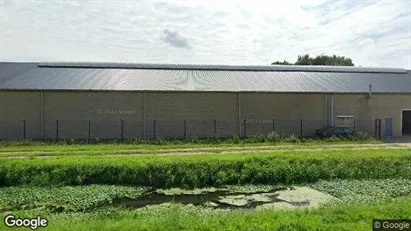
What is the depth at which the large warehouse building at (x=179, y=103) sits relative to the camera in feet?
92.2

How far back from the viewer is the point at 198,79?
3278cm

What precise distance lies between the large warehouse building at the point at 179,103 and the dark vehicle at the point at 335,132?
64.7 inches

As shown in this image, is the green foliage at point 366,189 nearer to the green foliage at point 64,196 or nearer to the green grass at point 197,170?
the green grass at point 197,170

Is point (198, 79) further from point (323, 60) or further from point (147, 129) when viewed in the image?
point (323, 60)

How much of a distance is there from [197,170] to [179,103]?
1555 centimetres

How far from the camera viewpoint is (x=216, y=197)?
12.3 metres

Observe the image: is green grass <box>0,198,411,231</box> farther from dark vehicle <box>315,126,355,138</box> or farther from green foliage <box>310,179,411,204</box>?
dark vehicle <box>315,126,355,138</box>

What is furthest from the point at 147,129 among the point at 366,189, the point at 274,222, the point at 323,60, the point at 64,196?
the point at 323,60

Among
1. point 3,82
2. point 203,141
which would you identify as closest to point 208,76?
point 203,141

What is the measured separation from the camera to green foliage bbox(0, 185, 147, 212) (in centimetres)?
1087

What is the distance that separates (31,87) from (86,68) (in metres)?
7.09

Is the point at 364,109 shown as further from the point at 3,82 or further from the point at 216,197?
the point at 3,82

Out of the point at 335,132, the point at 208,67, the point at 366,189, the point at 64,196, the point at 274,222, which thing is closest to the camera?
the point at 274,222

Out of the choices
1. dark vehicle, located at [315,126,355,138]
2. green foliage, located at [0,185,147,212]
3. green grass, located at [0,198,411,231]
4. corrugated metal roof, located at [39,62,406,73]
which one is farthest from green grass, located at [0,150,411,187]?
corrugated metal roof, located at [39,62,406,73]
